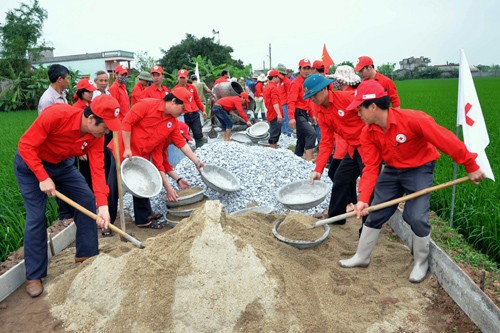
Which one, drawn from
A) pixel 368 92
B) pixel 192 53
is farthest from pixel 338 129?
pixel 192 53

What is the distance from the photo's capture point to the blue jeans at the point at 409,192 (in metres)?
3.28

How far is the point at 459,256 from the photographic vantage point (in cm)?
360

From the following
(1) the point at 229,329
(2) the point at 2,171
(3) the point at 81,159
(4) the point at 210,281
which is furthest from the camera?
(2) the point at 2,171

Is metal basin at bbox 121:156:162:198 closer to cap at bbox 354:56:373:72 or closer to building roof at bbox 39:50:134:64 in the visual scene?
cap at bbox 354:56:373:72

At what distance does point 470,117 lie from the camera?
147 inches

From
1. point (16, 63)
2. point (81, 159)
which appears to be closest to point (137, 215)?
point (81, 159)

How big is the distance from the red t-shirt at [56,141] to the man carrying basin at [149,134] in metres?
1.16

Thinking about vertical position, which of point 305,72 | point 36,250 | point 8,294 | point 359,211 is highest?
point 305,72

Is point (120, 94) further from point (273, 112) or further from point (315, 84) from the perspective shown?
point (315, 84)

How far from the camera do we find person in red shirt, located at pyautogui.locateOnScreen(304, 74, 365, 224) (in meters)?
4.00

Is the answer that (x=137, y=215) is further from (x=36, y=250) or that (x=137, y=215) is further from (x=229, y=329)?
(x=229, y=329)

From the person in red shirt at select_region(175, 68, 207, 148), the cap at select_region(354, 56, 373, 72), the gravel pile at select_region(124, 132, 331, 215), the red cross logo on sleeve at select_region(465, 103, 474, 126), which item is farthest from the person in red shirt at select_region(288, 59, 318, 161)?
the red cross logo on sleeve at select_region(465, 103, 474, 126)

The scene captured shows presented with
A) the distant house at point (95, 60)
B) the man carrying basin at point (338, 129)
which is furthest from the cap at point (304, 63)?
the distant house at point (95, 60)

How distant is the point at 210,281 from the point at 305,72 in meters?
5.65
